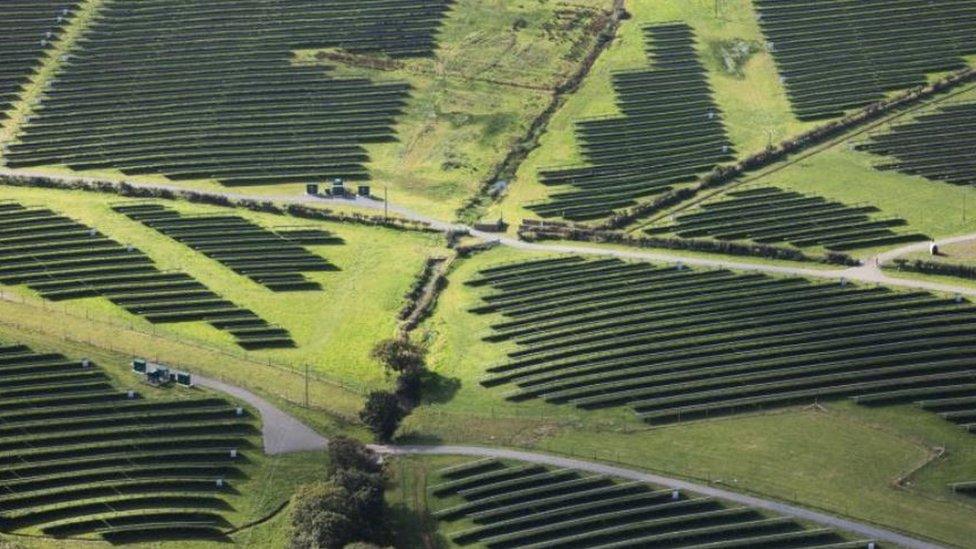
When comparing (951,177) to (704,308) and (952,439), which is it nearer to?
(704,308)

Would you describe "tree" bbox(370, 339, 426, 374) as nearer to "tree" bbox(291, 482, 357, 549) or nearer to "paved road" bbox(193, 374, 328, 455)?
"paved road" bbox(193, 374, 328, 455)

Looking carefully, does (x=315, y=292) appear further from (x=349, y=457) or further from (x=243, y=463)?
(x=349, y=457)

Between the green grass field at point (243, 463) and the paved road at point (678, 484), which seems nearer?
the paved road at point (678, 484)

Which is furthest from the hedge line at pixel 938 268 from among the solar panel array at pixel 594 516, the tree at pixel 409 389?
the tree at pixel 409 389

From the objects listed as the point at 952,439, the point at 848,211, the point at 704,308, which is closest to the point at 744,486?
the point at 952,439

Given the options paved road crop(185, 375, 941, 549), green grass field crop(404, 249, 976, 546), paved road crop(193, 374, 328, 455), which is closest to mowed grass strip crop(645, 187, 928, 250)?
green grass field crop(404, 249, 976, 546)

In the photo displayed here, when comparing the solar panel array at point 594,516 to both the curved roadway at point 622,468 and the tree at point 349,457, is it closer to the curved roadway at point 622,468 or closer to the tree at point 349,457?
the curved roadway at point 622,468
